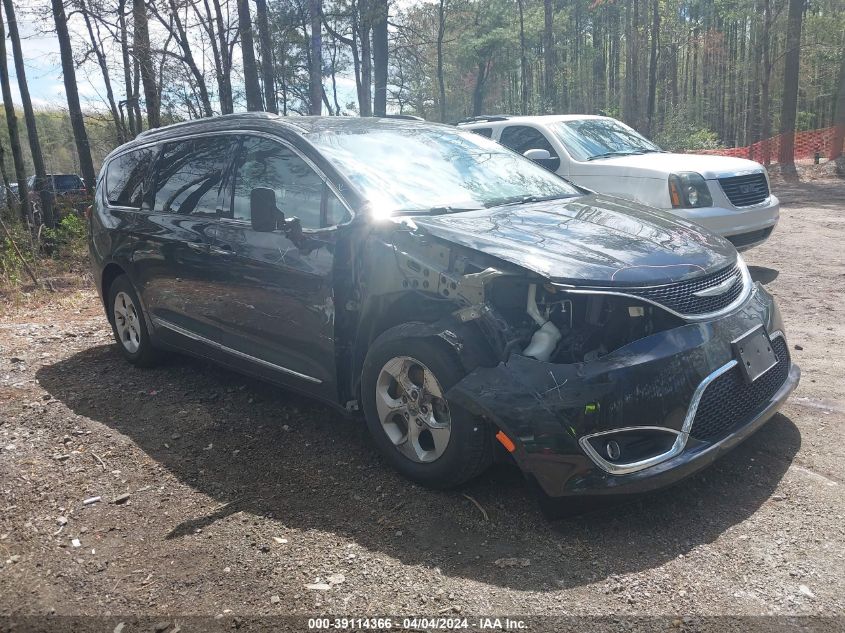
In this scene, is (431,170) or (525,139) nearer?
(431,170)

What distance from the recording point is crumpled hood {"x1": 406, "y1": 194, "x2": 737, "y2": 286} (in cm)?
293

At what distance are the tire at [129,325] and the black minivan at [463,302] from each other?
60cm

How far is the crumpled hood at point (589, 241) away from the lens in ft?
9.62

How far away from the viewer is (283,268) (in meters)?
3.81

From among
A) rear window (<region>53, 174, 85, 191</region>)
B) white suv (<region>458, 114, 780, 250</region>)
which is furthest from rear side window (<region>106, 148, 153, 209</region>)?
rear window (<region>53, 174, 85, 191</region>)

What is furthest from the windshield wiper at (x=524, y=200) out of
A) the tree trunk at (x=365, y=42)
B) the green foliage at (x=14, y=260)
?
the tree trunk at (x=365, y=42)

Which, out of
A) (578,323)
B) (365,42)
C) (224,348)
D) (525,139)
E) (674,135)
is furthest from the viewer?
(365,42)

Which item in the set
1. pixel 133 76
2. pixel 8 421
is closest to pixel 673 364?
pixel 8 421

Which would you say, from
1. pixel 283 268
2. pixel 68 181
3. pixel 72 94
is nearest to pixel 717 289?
pixel 283 268

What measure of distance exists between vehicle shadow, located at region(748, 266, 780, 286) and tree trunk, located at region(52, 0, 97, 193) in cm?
1435

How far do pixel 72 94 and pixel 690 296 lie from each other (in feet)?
58.4

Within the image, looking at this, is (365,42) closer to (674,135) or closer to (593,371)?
(674,135)

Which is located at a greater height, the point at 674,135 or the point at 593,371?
→ the point at 674,135

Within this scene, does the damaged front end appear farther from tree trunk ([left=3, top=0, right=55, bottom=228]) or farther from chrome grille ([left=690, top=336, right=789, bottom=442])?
tree trunk ([left=3, top=0, right=55, bottom=228])
